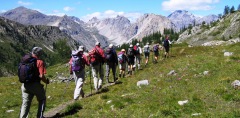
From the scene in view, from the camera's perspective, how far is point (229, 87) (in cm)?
1645

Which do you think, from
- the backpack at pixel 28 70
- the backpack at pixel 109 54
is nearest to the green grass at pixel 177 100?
the backpack at pixel 28 70

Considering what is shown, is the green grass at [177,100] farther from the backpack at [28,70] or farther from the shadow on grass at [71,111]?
the backpack at [28,70]

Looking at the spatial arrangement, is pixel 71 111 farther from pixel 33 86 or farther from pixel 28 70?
pixel 28 70

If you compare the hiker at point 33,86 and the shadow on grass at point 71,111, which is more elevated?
the hiker at point 33,86

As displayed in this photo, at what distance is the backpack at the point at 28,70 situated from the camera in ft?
46.4

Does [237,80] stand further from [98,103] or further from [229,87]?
[98,103]

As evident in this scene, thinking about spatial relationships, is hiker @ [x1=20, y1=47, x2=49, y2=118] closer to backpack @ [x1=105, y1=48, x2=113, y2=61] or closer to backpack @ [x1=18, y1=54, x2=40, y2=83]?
backpack @ [x1=18, y1=54, x2=40, y2=83]

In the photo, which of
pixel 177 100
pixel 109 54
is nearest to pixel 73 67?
pixel 177 100

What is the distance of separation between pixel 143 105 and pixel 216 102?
3.50 meters

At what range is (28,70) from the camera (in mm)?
14164

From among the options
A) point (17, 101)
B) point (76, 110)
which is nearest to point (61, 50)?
point (17, 101)

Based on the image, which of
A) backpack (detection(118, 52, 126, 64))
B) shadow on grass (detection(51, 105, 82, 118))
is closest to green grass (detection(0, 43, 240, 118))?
shadow on grass (detection(51, 105, 82, 118))

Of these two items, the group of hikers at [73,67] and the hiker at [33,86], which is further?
the hiker at [33,86]

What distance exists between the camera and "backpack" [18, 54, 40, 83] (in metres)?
14.1
